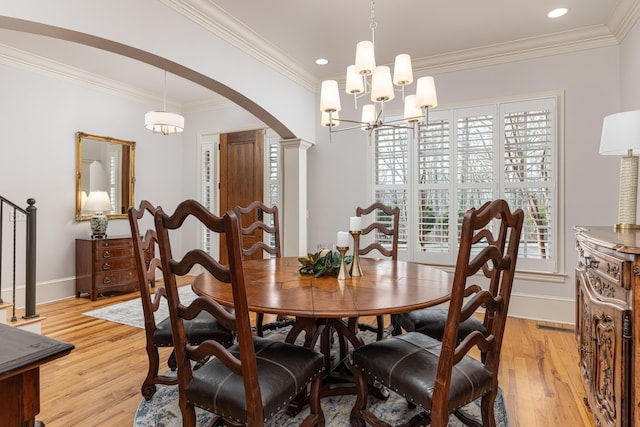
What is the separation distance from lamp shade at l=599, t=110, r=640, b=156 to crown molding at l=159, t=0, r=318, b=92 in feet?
9.61

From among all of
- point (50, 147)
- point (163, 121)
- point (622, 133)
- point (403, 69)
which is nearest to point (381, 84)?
point (403, 69)

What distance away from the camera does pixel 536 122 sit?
3660mm

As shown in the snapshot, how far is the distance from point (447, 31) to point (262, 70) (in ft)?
6.06

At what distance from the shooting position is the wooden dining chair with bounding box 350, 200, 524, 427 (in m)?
1.30

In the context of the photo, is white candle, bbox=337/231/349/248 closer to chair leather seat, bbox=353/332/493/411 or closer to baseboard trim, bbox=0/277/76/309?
chair leather seat, bbox=353/332/493/411

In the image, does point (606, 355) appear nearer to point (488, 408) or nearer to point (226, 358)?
point (488, 408)

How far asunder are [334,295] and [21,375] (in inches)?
47.8

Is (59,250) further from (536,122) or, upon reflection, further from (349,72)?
(536,122)

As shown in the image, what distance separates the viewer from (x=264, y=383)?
1.39 m

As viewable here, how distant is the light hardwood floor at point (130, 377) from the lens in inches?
78.9

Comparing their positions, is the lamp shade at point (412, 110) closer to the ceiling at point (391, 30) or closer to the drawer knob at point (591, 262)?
the ceiling at point (391, 30)

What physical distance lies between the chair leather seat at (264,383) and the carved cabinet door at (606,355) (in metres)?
1.22

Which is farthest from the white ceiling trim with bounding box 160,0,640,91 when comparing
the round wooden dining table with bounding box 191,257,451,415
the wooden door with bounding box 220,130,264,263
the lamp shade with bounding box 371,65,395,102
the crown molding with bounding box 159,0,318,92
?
the round wooden dining table with bounding box 191,257,451,415

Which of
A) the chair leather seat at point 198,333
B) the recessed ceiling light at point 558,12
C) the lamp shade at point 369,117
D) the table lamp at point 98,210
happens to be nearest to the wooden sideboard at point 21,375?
the chair leather seat at point 198,333
